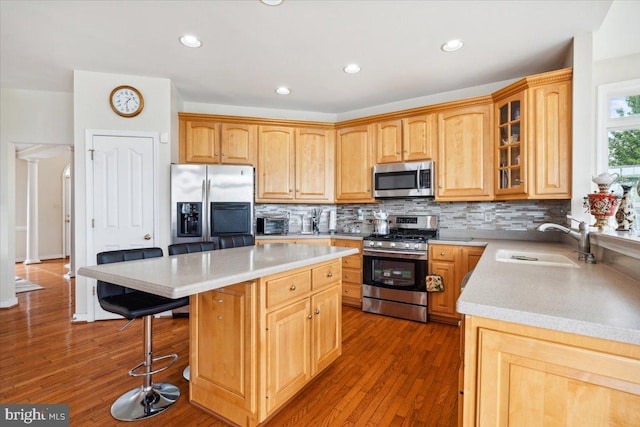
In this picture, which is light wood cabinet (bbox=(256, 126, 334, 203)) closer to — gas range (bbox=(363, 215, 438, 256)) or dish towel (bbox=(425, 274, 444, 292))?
gas range (bbox=(363, 215, 438, 256))

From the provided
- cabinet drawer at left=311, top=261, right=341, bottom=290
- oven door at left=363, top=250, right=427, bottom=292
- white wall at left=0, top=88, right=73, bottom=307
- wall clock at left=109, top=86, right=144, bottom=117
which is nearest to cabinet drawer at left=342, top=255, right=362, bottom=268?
oven door at left=363, top=250, right=427, bottom=292

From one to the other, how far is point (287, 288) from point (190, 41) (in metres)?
2.23

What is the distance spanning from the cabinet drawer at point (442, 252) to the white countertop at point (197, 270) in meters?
1.53

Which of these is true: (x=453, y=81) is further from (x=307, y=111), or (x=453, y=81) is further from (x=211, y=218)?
(x=211, y=218)

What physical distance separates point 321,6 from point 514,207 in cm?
280

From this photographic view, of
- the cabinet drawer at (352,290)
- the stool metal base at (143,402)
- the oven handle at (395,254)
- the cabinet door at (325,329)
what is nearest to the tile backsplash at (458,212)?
the oven handle at (395,254)

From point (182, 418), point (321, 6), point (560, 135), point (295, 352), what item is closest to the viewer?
point (182, 418)

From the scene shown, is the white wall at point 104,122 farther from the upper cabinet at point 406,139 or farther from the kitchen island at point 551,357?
the kitchen island at point 551,357

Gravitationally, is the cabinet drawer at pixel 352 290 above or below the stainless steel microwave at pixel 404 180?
below

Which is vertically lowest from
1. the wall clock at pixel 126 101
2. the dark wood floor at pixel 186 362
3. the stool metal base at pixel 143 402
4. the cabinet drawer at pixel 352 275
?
the dark wood floor at pixel 186 362

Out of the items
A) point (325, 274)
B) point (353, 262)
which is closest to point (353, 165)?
point (353, 262)

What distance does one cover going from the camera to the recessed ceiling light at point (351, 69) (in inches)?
Answer: 118

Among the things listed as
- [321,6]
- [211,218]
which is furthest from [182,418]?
[321,6]

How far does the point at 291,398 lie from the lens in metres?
1.81
